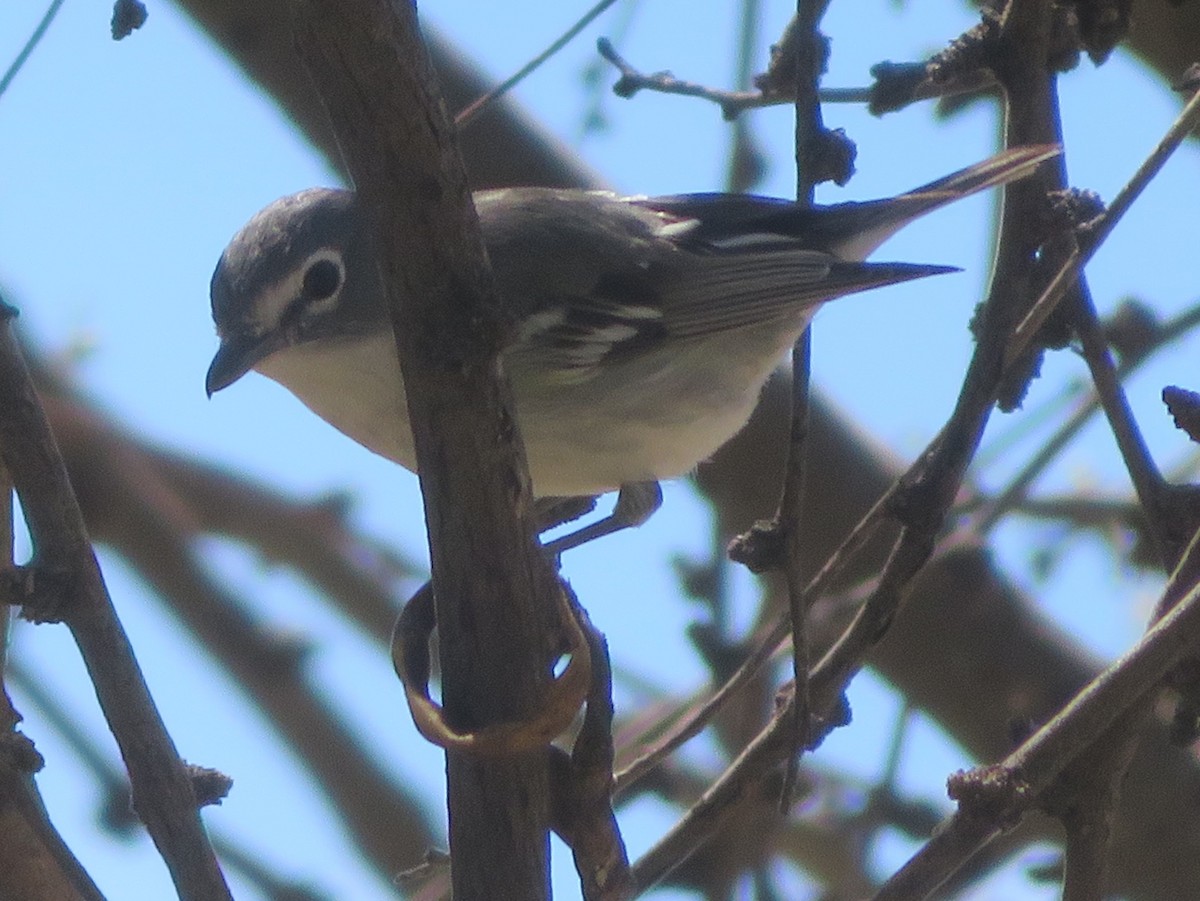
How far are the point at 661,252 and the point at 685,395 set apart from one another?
0.43 metres

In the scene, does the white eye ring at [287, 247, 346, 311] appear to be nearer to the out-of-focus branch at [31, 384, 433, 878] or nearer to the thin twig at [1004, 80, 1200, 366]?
the out-of-focus branch at [31, 384, 433, 878]

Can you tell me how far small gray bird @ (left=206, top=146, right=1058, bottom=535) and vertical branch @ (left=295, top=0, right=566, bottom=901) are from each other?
40.4 inches

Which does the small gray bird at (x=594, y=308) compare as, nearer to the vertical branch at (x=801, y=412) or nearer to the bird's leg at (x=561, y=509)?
the bird's leg at (x=561, y=509)

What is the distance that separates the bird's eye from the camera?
10.3 ft

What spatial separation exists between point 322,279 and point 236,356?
0.79 feet

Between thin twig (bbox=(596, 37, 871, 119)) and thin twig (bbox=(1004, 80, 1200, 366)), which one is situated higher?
thin twig (bbox=(596, 37, 871, 119))

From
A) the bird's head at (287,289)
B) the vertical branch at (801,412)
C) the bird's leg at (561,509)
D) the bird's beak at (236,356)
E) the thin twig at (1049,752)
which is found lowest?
the thin twig at (1049,752)

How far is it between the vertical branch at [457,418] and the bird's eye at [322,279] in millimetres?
1417

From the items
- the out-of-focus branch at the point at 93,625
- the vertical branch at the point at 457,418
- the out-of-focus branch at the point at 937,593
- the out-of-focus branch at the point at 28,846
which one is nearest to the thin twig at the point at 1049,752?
the vertical branch at the point at 457,418

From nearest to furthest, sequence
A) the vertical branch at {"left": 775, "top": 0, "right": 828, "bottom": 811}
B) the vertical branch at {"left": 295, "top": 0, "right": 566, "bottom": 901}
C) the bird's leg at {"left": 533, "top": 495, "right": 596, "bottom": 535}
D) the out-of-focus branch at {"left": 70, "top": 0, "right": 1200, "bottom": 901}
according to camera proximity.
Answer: the vertical branch at {"left": 295, "top": 0, "right": 566, "bottom": 901} < the vertical branch at {"left": 775, "top": 0, "right": 828, "bottom": 811} < the bird's leg at {"left": 533, "top": 495, "right": 596, "bottom": 535} < the out-of-focus branch at {"left": 70, "top": 0, "right": 1200, "bottom": 901}

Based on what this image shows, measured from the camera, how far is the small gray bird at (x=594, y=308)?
3102 millimetres

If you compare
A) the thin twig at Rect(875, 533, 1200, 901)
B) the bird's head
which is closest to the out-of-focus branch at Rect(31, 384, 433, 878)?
the bird's head

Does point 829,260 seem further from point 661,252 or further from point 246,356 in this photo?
point 246,356

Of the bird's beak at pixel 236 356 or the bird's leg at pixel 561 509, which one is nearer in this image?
the bird's beak at pixel 236 356
